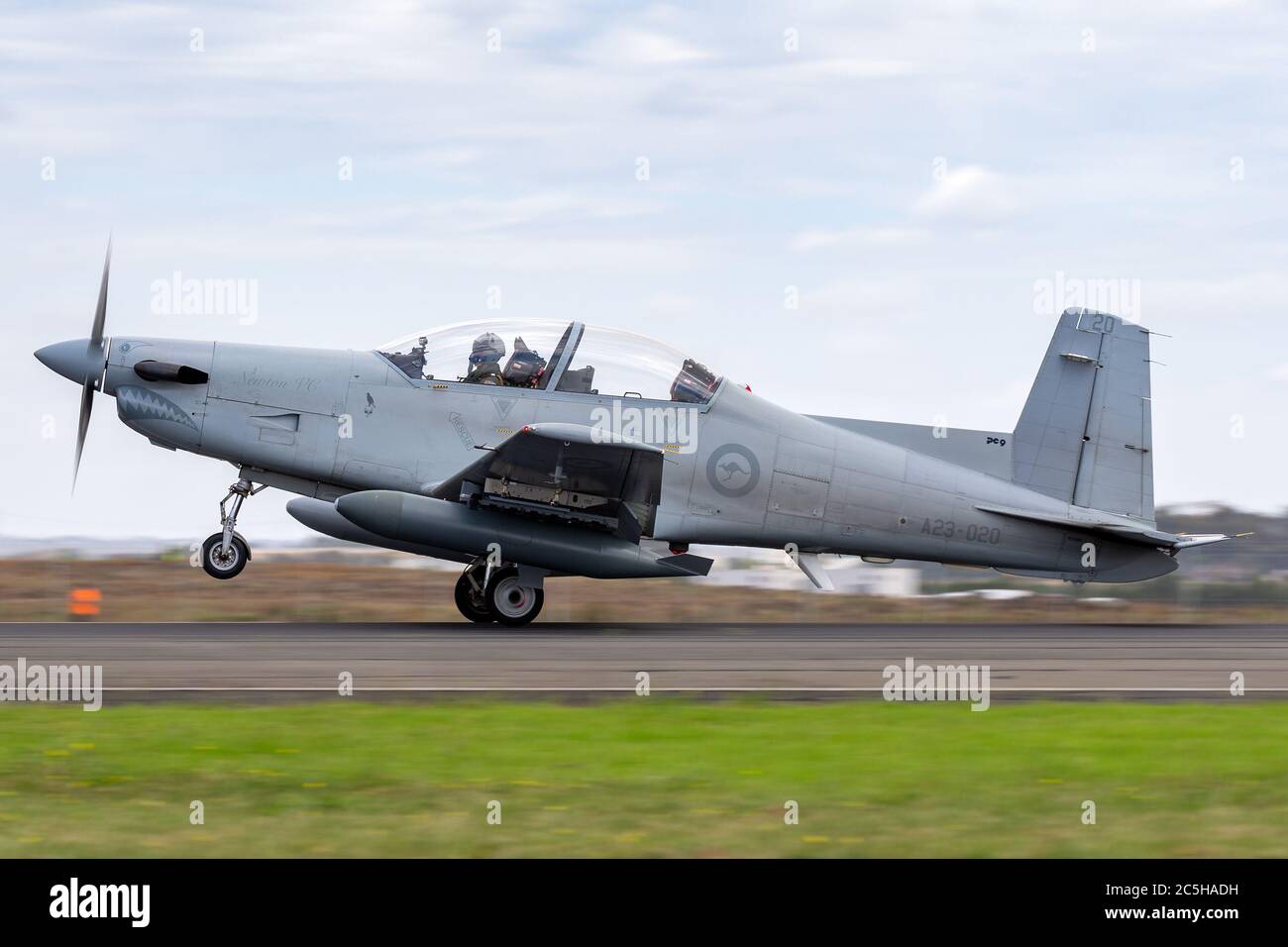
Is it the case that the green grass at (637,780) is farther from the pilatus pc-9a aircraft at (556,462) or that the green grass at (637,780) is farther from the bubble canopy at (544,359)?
the bubble canopy at (544,359)

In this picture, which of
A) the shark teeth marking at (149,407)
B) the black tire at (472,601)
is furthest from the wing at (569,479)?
the shark teeth marking at (149,407)

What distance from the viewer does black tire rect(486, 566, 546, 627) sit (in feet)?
46.2

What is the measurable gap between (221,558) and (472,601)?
8.57 feet

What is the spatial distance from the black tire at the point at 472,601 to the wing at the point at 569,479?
1.41m

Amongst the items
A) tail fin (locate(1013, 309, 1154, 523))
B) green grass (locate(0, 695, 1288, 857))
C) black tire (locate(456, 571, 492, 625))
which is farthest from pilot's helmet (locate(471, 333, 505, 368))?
green grass (locate(0, 695, 1288, 857))

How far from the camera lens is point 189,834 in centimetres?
533

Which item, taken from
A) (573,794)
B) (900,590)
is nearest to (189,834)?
(573,794)

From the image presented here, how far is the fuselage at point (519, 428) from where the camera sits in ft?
46.4

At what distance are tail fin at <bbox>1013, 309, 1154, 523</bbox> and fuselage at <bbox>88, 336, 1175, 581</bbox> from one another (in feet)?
3.48

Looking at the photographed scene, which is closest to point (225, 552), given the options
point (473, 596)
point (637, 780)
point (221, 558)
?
point (221, 558)

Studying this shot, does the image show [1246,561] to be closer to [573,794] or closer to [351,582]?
[351,582]

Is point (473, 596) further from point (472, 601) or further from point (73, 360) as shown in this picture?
point (73, 360)

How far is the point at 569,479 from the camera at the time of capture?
1348cm

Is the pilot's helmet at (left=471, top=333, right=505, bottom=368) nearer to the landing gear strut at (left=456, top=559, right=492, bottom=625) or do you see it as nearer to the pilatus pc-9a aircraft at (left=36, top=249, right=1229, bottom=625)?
the pilatus pc-9a aircraft at (left=36, top=249, right=1229, bottom=625)
